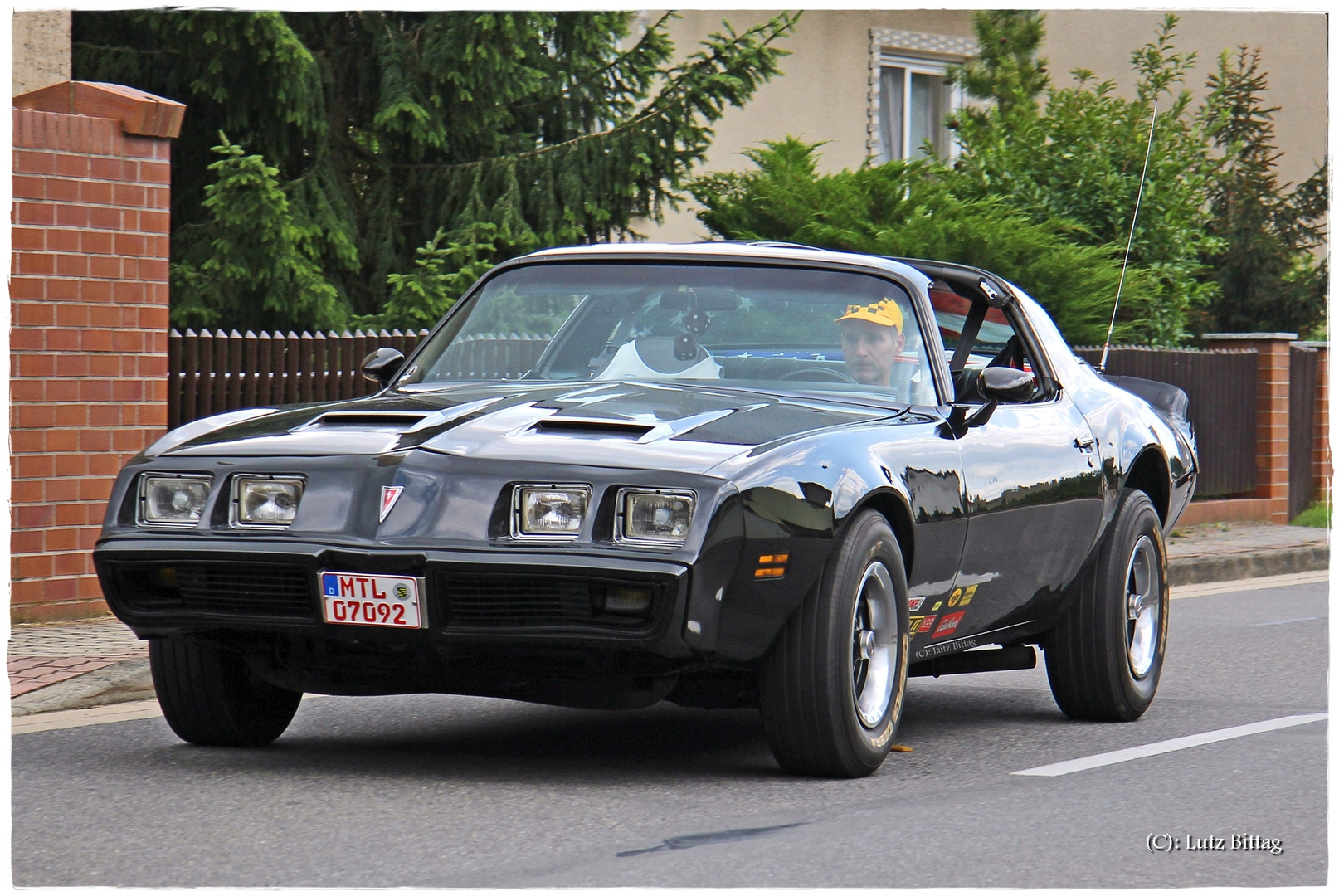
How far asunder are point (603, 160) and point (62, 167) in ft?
21.3

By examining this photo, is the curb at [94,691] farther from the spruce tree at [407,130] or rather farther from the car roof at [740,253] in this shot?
the spruce tree at [407,130]

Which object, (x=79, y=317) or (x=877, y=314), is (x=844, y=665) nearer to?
(x=877, y=314)

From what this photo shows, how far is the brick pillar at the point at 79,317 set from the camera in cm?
927

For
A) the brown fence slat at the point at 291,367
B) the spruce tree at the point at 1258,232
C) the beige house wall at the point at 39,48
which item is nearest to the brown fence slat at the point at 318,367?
the brown fence slat at the point at 291,367

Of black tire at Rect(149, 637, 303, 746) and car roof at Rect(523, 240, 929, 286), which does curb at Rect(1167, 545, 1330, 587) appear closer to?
car roof at Rect(523, 240, 929, 286)

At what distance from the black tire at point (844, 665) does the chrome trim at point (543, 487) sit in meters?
0.69

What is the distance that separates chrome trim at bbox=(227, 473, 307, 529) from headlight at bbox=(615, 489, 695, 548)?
891 mm

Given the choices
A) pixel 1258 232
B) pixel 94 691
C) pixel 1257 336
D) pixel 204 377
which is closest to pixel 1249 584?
pixel 1257 336

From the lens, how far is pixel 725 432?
550 centimetres

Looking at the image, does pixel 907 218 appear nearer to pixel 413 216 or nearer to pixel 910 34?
pixel 413 216

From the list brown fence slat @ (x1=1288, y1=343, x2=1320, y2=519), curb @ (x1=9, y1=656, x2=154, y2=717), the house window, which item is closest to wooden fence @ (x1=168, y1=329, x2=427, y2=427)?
curb @ (x1=9, y1=656, x2=154, y2=717)

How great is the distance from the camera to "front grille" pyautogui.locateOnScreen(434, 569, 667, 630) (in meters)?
5.13

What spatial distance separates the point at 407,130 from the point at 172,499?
986 centimetres

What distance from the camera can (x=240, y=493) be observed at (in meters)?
5.44
